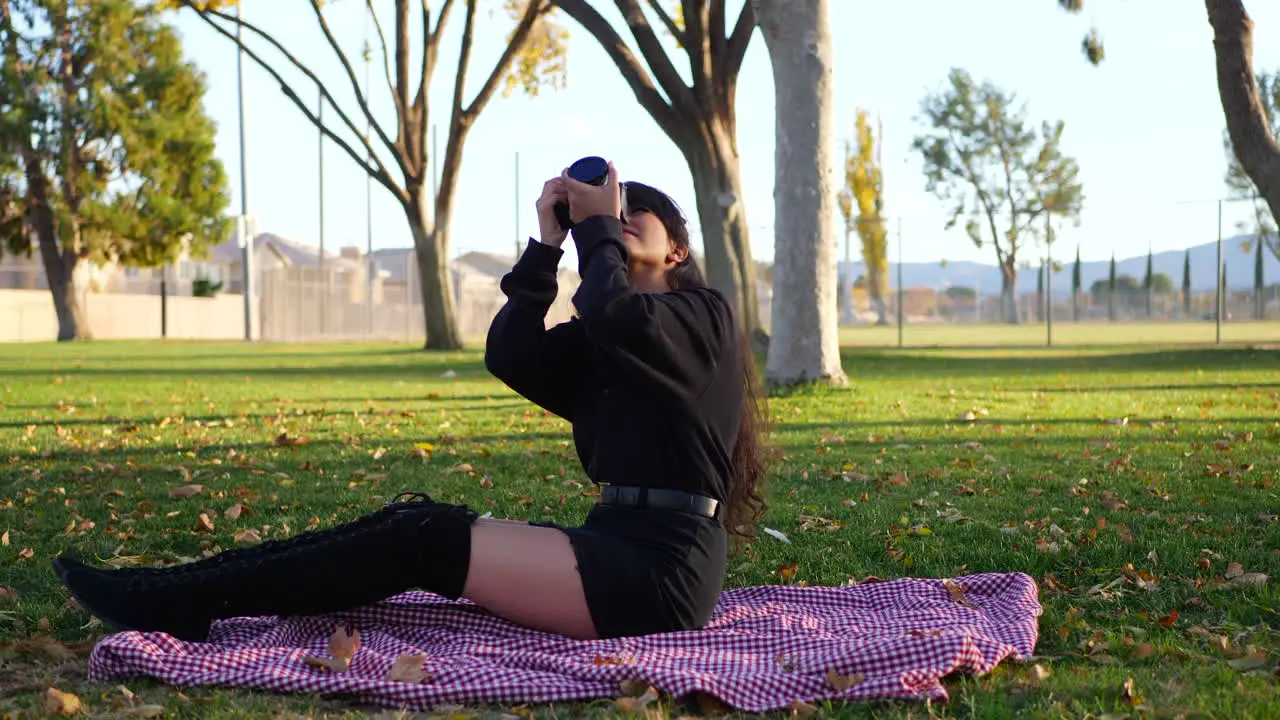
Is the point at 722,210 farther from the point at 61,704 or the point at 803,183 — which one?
the point at 61,704

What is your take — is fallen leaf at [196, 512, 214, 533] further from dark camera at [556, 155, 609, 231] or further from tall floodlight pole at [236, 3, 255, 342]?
tall floodlight pole at [236, 3, 255, 342]

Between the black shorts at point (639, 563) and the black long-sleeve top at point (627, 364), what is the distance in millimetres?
107

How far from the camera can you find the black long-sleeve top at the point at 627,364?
343cm

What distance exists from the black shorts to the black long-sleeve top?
0.11 m

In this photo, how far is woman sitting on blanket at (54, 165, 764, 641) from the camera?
344 cm

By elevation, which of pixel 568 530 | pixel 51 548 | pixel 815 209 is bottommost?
pixel 51 548

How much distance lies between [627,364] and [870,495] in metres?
3.67

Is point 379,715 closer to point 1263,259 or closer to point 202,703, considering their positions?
point 202,703

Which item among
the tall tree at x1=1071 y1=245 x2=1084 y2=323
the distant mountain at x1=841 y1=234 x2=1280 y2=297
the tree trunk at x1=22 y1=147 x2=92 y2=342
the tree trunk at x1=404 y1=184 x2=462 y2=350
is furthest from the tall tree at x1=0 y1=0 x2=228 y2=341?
the tall tree at x1=1071 y1=245 x2=1084 y2=323

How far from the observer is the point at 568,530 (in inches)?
138

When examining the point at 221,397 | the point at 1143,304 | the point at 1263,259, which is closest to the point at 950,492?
the point at 221,397

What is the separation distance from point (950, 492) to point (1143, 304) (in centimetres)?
3786

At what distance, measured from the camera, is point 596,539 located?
3.46 metres

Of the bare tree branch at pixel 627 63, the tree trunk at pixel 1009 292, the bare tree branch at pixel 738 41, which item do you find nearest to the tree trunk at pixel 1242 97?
the bare tree branch at pixel 738 41
